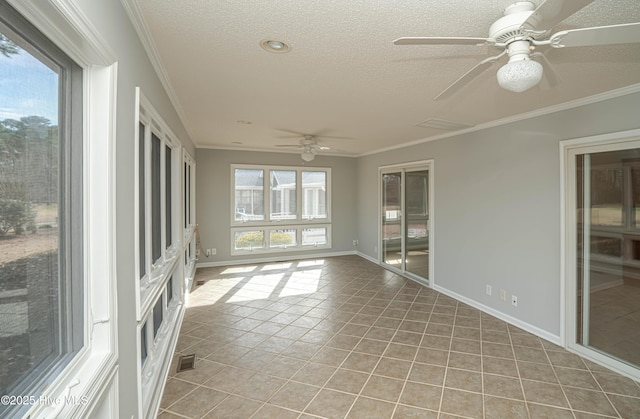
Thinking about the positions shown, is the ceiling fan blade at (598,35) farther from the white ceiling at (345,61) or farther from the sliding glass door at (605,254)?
the sliding glass door at (605,254)

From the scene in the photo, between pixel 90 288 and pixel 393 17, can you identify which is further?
pixel 393 17

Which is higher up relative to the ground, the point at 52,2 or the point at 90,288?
the point at 52,2

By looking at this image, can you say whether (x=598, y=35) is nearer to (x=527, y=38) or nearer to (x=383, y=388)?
(x=527, y=38)

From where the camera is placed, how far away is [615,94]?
2.53m

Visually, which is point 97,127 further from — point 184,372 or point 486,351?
point 486,351

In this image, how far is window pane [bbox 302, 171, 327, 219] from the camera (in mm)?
6828

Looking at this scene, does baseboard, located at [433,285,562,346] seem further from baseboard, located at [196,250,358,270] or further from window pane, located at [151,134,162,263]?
window pane, located at [151,134,162,263]

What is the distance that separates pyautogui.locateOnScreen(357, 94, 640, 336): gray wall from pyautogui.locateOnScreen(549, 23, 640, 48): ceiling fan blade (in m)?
1.76

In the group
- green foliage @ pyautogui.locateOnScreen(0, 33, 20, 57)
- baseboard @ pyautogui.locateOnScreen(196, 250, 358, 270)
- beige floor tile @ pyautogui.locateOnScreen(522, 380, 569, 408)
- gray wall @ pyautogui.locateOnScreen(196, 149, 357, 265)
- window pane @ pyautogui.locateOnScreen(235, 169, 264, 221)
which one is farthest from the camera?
window pane @ pyautogui.locateOnScreen(235, 169, 264, 221)

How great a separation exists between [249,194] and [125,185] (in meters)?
4.91

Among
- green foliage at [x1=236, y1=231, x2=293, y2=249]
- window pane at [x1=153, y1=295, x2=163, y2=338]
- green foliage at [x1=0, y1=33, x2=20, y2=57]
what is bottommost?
window pane at [x1=153, y1=295, x2=163, y2=338]

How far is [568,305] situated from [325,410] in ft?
8.91

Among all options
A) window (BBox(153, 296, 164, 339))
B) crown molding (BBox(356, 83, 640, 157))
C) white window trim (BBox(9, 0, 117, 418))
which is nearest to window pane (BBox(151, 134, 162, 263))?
window (BBox(153, 296, 164, 339))

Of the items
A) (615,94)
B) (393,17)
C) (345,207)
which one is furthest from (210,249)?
(615,94)
